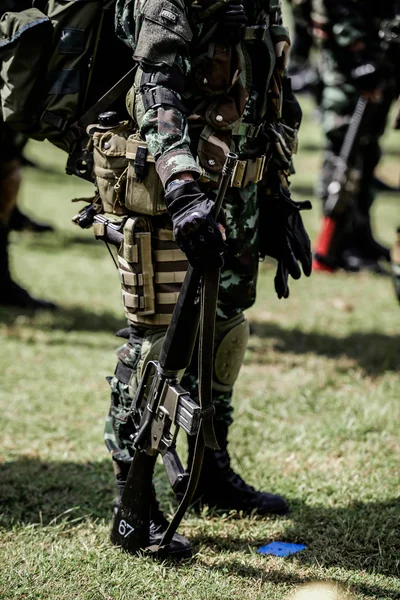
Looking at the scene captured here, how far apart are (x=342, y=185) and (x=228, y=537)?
173 inches

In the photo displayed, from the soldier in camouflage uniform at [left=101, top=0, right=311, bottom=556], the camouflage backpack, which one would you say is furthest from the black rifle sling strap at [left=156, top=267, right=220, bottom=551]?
the camouflage backpack

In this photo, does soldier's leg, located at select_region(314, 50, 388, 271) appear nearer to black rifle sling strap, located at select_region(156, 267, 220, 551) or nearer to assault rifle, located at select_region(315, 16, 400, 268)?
assault rifle, located at select_region(315, 16, 400, 268)

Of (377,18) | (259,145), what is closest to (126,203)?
(259,145)

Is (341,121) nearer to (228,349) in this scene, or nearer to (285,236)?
(285,236)

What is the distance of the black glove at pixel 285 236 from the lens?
10.5 ft

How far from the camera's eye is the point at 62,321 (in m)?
5.77

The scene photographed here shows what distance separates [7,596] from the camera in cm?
261

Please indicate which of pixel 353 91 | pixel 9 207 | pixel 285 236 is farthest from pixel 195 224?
pixel 353 91

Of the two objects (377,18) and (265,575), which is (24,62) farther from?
(377,18)

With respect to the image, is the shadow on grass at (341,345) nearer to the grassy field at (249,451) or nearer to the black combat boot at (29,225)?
the grassy field at (249,451)

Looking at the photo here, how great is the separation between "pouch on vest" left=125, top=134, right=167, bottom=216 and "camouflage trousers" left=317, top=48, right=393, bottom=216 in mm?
4586

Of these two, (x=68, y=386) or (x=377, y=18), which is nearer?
(x=68, y=386)

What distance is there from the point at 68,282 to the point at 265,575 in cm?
438

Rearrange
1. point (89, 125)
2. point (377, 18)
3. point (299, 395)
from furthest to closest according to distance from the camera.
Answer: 1. point (377, 18)
2. point (299, 395)
3. point (89, 125)
